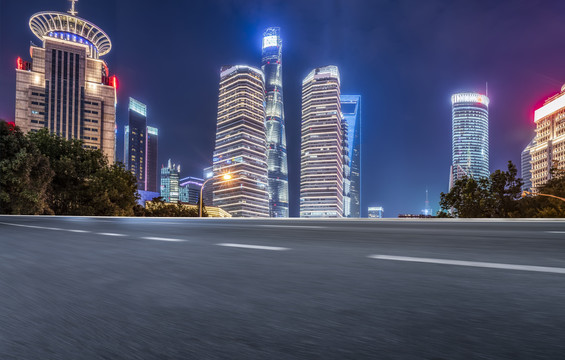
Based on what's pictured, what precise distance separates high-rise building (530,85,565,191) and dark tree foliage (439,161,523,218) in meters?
123

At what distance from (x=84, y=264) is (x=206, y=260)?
90 centimetres

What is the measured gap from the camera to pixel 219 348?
1173 mm

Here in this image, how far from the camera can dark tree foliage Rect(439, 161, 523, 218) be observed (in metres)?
49.9

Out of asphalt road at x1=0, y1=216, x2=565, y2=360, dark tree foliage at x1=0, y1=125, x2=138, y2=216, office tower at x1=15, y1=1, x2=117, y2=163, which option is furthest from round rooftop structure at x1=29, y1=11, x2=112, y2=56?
asphalt road at x1=0, y1=216, x2=565, y2=360

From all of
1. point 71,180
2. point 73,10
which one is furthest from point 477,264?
point 73,10

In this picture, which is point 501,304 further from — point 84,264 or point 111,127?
point 111,127

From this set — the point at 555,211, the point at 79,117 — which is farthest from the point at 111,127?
the point at 555,211

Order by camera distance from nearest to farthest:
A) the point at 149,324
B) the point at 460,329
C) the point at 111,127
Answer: the point at 460,329 < the point at 149,324 < the point at 111,127

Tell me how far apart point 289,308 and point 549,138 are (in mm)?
194315

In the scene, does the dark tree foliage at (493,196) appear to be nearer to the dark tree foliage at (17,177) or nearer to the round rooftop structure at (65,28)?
the dark tree foliage at (17,177)

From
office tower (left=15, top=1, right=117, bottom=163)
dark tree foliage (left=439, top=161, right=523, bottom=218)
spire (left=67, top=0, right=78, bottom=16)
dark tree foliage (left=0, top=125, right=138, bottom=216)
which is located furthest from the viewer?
spire (left=67, top=0, right=78, bottom=16)

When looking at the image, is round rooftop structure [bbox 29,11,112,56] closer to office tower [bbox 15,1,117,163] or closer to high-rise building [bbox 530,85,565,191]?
office tower [bbox 15,1,117,163]

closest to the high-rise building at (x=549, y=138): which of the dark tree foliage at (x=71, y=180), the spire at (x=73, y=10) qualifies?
the dark tree foliage at (x=71, y=180)

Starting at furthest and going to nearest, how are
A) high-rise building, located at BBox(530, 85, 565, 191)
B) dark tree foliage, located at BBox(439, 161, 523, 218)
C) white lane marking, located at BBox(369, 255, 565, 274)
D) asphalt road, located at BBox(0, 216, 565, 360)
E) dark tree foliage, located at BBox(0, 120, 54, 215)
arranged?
1. high-rise building, located at BBox(530, 85, 565, 191)
2. dark tree foliage, located at BBox(439, 161, 523, 218)
3. dark tree foliage, located at BBox(0, 120, 54, 215)
4. white lane marking, located at BBox(369, 255, 565, 274)
5. asphalt road, located at BBox(0, 216, 565, 360)
